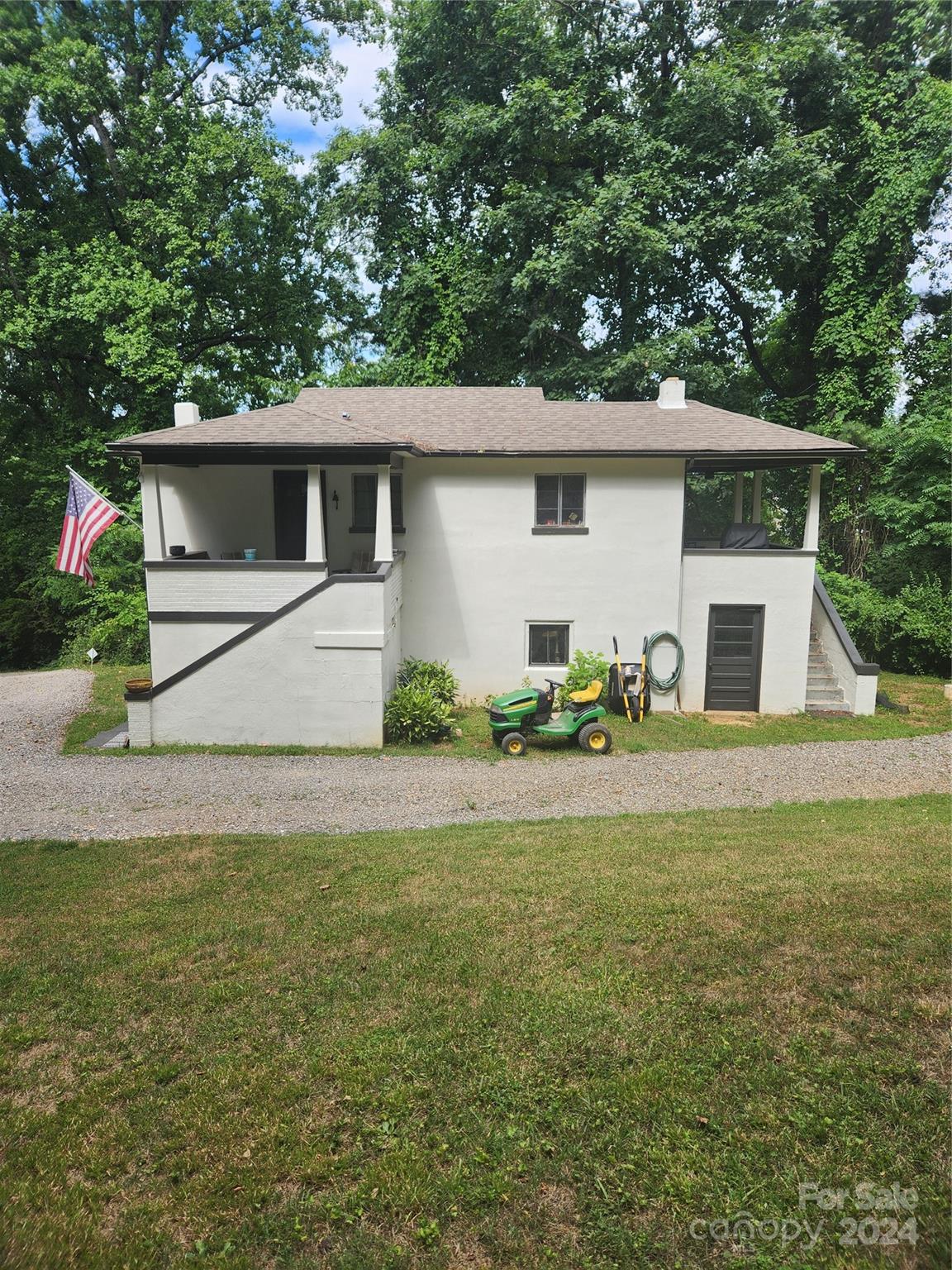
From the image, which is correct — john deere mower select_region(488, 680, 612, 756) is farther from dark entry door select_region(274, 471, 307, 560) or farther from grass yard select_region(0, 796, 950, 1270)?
dark entry door select_region(274, 471, 307, 560)

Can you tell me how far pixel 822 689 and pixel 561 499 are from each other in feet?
21.7

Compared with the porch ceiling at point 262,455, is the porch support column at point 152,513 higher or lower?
lower

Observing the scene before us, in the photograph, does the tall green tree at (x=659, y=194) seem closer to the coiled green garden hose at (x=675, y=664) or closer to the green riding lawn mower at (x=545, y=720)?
the coiled green garden hose at (x=675, y=664)

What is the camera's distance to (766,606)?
14.5 m

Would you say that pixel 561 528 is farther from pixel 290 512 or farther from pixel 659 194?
pixel 659 194

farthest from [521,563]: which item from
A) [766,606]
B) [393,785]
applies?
[393,785]

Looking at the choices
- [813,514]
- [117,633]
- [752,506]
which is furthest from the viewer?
[117,633]

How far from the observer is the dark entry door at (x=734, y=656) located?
14.6m

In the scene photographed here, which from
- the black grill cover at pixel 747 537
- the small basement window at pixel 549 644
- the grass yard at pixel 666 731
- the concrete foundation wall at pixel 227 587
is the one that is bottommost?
the grass yard at pixel 666 731

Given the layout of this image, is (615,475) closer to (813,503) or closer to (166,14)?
(813,503)

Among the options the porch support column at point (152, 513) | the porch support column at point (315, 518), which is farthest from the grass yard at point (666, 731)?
the porch support column at point (315, 518)

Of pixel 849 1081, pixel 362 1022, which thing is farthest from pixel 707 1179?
pixel 362 1022

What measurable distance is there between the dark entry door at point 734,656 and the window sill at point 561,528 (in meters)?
3.08

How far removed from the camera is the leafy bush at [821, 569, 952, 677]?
57.7 ft
